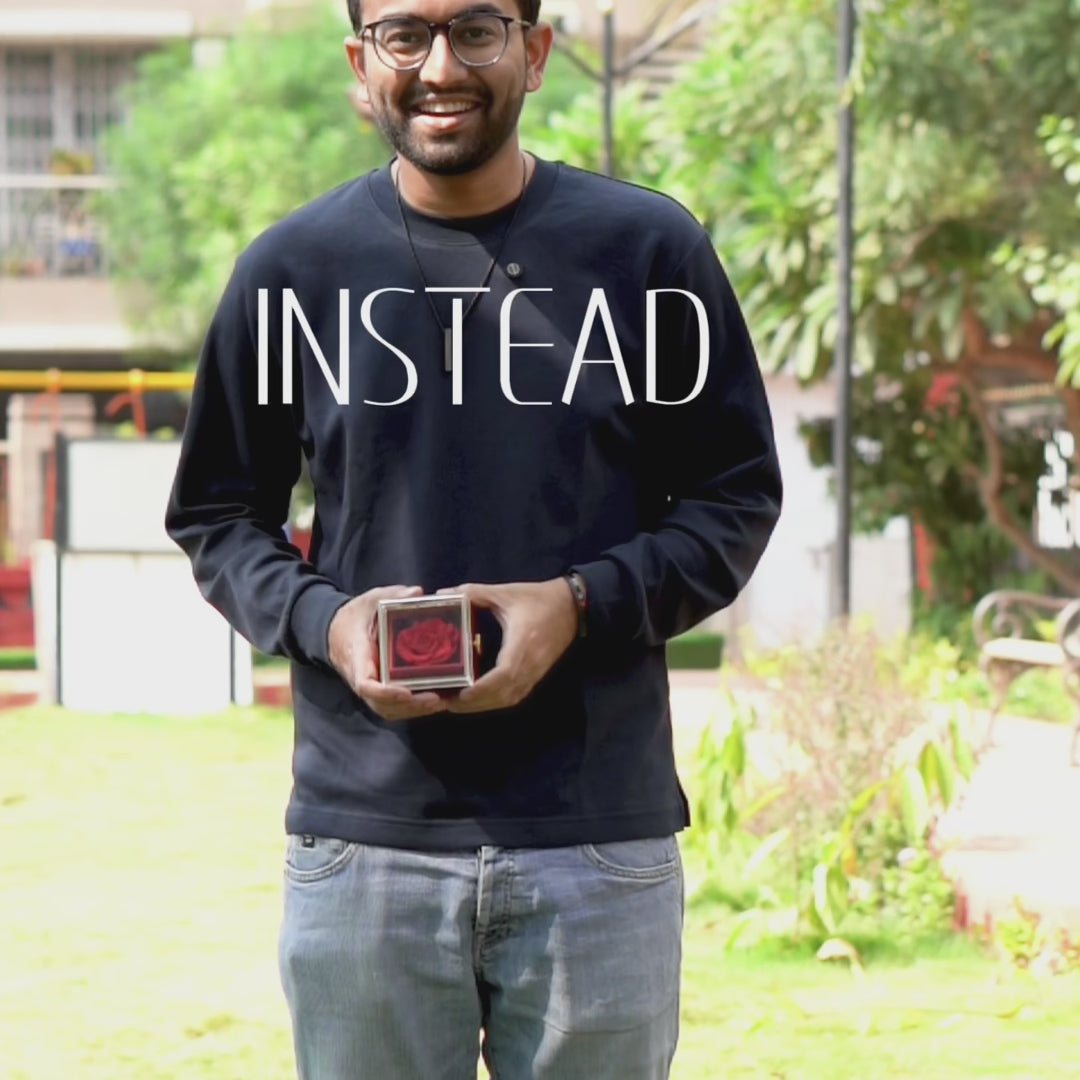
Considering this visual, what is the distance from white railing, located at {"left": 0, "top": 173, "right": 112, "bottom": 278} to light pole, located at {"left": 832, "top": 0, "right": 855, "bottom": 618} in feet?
89.2

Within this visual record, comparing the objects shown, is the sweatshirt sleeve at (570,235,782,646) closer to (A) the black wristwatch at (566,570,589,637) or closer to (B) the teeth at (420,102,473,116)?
(A) the black wristwatch at (566,570,589,637)

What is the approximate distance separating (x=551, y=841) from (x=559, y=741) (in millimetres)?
110

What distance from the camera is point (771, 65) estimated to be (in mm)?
17062

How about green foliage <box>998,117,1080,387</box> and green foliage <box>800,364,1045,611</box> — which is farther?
green foliage <box>800,364,1045,611</box>

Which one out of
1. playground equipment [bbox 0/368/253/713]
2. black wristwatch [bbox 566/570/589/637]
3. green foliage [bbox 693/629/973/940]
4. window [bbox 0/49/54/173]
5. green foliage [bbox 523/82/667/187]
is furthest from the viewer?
window [bbox 0/49/54/173]

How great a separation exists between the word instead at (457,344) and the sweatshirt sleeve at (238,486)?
3 centimetres

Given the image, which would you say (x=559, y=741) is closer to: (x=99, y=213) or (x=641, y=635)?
(x=641, y=635)

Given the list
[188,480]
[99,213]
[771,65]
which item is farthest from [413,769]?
[99,213]

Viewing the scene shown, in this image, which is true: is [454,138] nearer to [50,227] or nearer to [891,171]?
[891,171]

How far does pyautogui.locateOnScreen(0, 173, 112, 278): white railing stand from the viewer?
134 feet

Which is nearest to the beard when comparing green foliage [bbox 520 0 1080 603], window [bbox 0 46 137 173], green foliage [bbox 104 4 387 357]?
green foliage [bbox 520 0 1080 603]

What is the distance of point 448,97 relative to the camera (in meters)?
2.72

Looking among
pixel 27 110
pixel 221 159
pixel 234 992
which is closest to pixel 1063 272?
pixel 234 992

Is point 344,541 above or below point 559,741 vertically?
A: above
